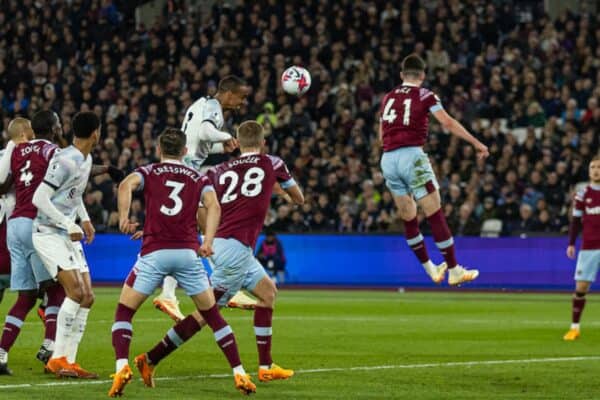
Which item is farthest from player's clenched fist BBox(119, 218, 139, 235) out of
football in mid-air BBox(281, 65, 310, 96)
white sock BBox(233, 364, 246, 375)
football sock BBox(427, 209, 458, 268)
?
football in mid-air BBox(281, 65, 310, 96)

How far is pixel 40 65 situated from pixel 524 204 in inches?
594

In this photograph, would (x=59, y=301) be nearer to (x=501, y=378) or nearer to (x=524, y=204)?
(x=501, y=378)

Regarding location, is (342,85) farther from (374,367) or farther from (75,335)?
(75,335)

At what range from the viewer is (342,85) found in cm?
3378

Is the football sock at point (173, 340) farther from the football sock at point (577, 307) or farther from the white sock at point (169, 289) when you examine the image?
the football sock at point (577, 307)

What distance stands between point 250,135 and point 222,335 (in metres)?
2.01

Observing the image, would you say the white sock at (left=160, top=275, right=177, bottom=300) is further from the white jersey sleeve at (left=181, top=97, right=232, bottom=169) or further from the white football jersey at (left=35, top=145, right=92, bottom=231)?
the white football jersey at (left=35, top=145, right=92, bottom=231)

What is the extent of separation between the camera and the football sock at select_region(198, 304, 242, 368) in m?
11.6

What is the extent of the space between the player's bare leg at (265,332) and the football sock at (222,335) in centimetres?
101

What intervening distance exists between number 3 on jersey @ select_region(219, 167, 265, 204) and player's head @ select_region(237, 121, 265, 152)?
0.25 m

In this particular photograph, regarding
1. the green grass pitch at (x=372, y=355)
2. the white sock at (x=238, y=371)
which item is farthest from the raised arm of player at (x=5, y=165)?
the white sock at (x=238, y=371)

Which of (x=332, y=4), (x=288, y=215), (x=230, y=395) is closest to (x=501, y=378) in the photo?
(x=230, y=395)

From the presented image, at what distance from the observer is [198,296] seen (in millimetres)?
11594

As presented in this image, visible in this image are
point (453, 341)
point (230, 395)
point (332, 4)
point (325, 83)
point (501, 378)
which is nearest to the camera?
point (230, 395)
